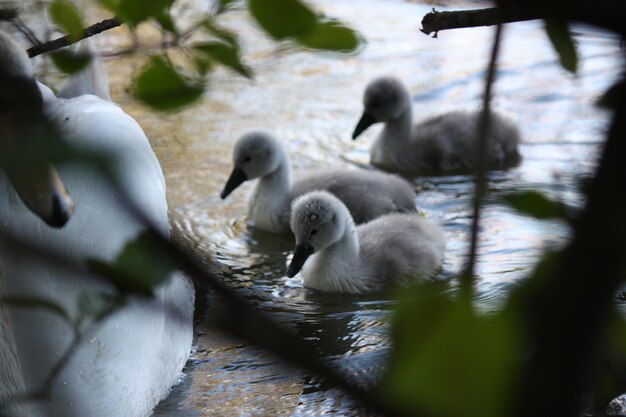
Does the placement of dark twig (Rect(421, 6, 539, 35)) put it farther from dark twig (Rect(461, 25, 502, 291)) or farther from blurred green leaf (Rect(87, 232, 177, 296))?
blurred green leaf (Rect(87, 232, 177, 296))

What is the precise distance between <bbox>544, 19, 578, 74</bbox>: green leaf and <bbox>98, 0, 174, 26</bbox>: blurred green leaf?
0.85ft

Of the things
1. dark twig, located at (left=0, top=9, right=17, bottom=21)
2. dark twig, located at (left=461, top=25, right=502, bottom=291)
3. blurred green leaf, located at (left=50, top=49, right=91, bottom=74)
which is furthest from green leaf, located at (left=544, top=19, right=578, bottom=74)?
dark twig, located at (left=0, top=9, right=17, bottom=21)

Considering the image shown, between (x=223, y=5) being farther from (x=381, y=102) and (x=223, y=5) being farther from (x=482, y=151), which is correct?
(x=381, y=102)

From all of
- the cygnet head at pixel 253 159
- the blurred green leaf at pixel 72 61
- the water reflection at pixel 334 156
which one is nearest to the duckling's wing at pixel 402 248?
the water reflection at pixel 334 156

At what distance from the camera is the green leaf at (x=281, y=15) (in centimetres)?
64

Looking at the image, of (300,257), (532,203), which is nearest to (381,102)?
(300,257)

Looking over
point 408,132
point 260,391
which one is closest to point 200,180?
point 408,132

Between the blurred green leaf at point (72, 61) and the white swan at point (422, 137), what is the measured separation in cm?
408

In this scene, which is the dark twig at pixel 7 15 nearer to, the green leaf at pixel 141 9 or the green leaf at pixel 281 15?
the green leaf at pixel 141 9

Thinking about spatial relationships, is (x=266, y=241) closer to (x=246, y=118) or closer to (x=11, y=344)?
(x=246, y=118)

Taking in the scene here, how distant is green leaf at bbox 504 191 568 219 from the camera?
69 centimetres

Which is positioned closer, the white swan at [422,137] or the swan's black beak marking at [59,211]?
the swan's black beak marking at [59,211]

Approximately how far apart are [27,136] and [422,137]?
455 cm

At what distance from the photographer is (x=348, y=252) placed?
3.82 meters
